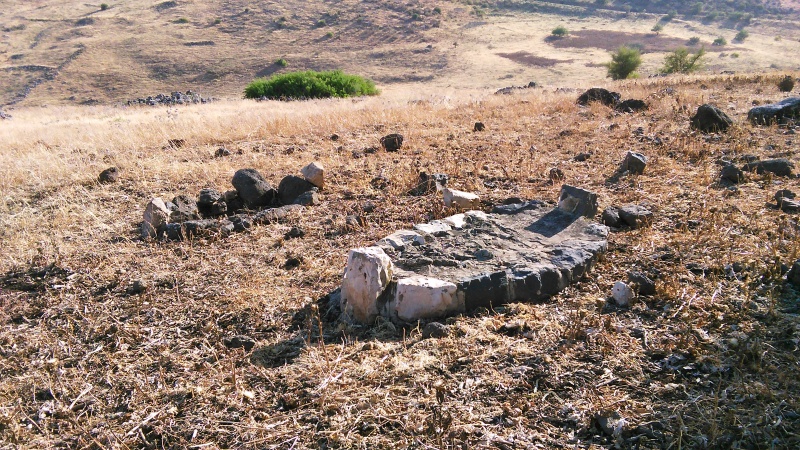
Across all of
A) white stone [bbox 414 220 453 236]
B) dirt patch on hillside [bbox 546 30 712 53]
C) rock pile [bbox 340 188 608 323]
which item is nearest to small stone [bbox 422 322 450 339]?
rock pile [bbox 340 188 608 323]

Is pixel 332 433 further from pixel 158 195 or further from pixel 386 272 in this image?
pixel 158 195

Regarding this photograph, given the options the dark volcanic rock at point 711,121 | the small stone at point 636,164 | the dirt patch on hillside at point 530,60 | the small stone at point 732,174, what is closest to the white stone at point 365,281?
the small stone at point 636,164

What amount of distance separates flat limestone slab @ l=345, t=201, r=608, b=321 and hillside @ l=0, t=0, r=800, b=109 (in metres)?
23.3

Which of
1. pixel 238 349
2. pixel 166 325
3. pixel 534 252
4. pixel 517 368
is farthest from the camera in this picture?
pixel 534 252

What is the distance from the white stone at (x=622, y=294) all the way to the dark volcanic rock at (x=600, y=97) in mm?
7321

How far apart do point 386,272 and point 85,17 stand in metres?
54.8

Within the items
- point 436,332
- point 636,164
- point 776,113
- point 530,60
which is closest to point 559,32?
point 530,60

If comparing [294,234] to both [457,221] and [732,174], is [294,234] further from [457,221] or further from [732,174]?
[732,174]

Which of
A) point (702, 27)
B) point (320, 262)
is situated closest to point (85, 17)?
point (320, 262)

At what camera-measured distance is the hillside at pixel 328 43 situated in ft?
109

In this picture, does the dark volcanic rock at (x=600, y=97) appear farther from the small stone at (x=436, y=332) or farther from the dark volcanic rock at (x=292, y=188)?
the small stone at (x=436, y=332)

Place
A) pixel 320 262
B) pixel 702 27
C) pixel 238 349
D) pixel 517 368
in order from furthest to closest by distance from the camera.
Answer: pixel 702 27 < pixel 320 262 < pixel 238 349 < pixel 517 368

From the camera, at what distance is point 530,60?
3669 centimetres

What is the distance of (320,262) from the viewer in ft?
13.6
